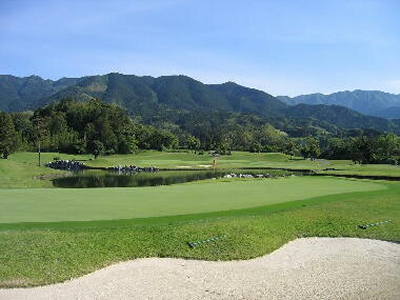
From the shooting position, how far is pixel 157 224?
52.4 ft

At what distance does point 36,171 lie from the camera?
58.6 meters

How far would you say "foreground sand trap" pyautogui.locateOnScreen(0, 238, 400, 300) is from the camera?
10094 mm

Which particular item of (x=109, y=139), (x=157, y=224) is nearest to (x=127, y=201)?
(x=157, y=224)

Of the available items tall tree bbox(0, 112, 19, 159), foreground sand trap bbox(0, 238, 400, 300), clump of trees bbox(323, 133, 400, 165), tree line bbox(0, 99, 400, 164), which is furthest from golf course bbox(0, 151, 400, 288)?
tree line bbox(0, 99, 400, 164)

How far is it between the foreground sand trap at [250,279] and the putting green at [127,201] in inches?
232

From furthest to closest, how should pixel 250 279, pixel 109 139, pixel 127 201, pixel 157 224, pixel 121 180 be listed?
pixel 109 139 < pixel 121 180 < pixel 127 201 < pixel 157 224 < pixel 250 279

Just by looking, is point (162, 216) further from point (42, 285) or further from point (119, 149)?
point (119, 149)

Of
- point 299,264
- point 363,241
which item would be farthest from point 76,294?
point 363,241

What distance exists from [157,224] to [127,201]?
5.67 meters

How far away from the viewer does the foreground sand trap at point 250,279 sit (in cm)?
1009

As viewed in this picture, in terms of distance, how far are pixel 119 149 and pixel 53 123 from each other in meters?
29.0

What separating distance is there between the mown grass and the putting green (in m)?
1.35

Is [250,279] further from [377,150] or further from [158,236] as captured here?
[377,150]

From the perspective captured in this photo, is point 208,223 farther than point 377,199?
No
